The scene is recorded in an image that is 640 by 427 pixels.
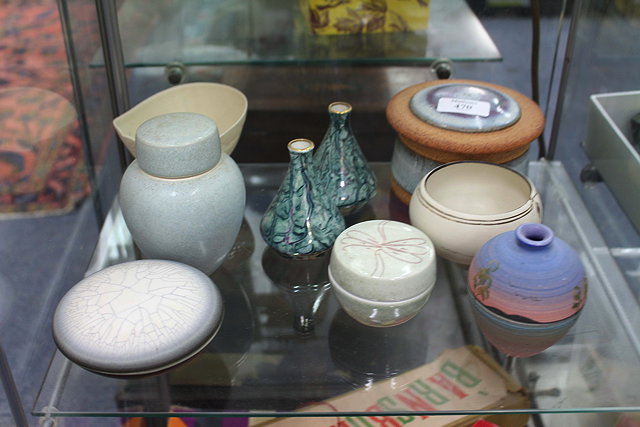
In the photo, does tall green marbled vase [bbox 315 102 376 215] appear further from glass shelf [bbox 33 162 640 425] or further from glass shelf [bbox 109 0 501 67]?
glass shelf [bbox 109 0 501 67]

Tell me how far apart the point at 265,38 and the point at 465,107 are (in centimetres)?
28

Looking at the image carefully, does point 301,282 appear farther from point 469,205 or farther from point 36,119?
point 36,119

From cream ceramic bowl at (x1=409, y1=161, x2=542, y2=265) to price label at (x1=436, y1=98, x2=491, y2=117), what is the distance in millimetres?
47

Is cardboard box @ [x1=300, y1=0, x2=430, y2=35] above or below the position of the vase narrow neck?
above

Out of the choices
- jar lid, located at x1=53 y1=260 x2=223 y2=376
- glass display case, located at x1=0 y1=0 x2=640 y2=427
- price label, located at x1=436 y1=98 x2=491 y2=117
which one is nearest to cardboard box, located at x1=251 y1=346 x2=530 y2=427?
glass display case, located at x1=0 y1=0 x2=640 y2=427

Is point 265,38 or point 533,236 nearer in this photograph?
point 533,236

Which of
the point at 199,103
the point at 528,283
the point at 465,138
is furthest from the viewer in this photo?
the point at 199,103

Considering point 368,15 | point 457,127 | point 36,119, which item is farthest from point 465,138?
point 36,119

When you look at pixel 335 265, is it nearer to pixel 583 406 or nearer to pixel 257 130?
pixel 583 406

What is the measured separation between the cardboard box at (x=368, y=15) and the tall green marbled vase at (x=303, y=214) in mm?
247

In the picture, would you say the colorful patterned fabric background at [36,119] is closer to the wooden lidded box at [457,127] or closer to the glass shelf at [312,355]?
the glass shelf at [312,355]

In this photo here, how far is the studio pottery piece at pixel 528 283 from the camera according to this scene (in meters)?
0.50

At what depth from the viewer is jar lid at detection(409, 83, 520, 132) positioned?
63 centimetres

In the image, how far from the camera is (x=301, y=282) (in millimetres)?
631
